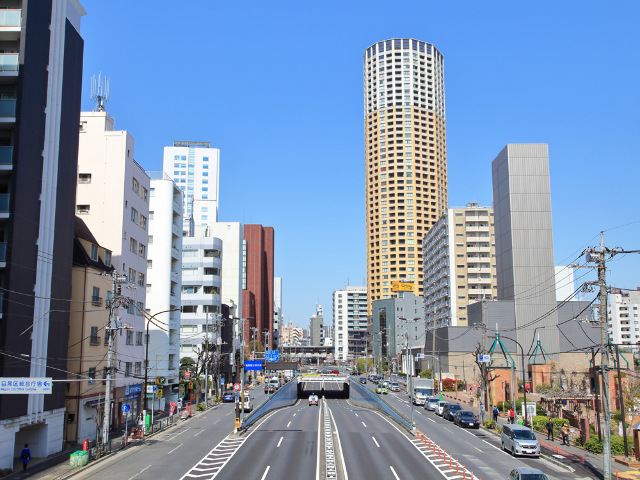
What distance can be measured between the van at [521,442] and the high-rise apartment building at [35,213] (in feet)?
103

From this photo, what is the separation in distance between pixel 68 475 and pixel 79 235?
21.4 m

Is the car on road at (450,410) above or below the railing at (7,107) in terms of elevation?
below

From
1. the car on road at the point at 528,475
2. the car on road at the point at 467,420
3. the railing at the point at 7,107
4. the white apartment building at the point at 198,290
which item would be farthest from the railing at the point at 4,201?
the white apartment building at the point at 198,290

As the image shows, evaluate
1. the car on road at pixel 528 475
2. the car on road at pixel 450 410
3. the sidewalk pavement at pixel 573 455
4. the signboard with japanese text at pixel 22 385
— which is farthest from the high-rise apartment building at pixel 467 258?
the signboard with japanese text at pixel 22 385

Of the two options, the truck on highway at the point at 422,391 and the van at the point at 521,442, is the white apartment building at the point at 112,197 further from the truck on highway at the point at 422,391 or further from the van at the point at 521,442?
the truck on highway at the point at 422,391

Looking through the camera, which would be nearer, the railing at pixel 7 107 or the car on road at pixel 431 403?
the railing at pixel 7 107

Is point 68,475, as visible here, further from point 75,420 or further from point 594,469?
point 594,469

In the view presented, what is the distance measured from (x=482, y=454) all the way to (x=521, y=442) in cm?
272

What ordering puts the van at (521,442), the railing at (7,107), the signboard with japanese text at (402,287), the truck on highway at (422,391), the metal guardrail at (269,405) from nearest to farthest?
the railing at (7,107)
the van at (521,442)
the metal guardrail at (269,405)
the truck on highway at (422,391)
the signboard with japanese text at (402,287)

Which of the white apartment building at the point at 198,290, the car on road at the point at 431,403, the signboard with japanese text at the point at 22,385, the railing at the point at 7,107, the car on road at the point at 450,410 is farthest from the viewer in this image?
the white apartment building at the point at 198,290

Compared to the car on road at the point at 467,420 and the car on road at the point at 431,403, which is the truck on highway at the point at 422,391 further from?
the car on road at the point at 467,420

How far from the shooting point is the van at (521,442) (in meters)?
38.8

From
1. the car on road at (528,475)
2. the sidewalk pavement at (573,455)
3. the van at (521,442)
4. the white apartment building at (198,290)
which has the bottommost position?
the sidewalk pavement at (573,455)

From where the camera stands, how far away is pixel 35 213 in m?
38.6
